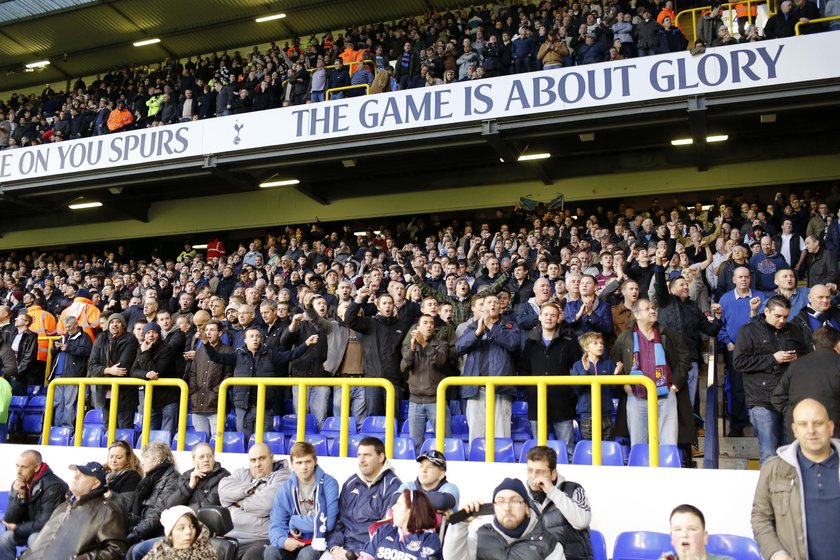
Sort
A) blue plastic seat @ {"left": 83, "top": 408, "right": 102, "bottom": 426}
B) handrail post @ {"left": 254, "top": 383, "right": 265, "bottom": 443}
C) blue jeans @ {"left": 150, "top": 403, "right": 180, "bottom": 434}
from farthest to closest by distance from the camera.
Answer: blue plastic seat @ {"left": 83, "top": 408, "right": 102, "bottom": 426} → blue jeans @ {"left": 150, "top": 403, "right": 180, "bottom": 434} → handrail post @ {"left": 254, "top": 383, "right": 265, "bottom": 443}

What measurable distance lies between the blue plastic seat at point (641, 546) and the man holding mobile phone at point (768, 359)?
5.00ft

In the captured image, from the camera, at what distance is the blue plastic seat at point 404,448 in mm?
5891

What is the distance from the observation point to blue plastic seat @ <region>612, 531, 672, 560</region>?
4.23 m

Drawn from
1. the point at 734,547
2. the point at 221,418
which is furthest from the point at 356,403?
the point at 734,547

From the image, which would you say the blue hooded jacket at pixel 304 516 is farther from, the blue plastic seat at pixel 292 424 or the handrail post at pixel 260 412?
the blue plastic seat at pixel 292 424

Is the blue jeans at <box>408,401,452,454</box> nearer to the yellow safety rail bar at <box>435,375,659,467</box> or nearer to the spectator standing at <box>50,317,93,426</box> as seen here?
the yellow safety rail bar at <box>435,375,659,467</box>

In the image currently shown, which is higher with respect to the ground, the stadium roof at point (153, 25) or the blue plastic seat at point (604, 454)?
the stadium roof at point (153, 25)

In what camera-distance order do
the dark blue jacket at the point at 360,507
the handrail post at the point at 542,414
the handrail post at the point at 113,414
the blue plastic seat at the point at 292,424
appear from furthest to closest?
the blue plastic seat at the point at 292,424, the handrail post at the point at 113,414, the handrail post at the point at 542,414, the dark blue jacket at the point at 360,507

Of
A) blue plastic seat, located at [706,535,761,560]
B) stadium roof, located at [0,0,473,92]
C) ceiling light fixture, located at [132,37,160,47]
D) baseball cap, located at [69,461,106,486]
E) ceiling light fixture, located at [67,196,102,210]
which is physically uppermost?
stadium roof, located at [0,0,473,92]

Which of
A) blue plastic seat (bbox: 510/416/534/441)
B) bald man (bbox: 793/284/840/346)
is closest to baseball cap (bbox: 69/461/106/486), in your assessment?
blue plastic seat (bbox: 510/416/534/441)

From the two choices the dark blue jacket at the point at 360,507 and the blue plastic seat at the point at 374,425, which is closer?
the dark blue jacket at the point at 360,507

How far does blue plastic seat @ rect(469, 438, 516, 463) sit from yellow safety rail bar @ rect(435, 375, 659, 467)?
0.08 m

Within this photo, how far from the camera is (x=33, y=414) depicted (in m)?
9.34

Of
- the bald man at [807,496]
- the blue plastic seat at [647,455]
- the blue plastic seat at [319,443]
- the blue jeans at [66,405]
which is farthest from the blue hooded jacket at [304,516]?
the blue jeans at [66,405]
